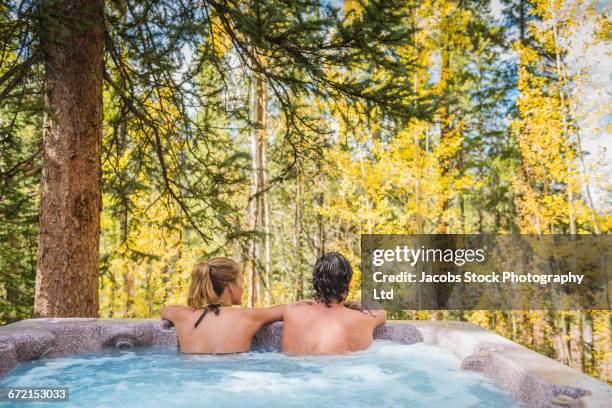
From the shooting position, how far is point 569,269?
31.5 ft

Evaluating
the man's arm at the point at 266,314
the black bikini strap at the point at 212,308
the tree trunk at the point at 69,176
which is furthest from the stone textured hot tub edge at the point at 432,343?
the black bikini strap at the point at 212,308

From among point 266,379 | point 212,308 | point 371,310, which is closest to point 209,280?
point 212,308

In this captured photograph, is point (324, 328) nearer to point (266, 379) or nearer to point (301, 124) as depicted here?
point (266, 379)

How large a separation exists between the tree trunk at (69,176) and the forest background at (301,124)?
3 cm

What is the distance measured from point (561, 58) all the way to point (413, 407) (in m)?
8.65

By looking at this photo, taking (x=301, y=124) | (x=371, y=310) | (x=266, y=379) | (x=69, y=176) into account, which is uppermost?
(x=301, y=124)

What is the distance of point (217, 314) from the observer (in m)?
3.31

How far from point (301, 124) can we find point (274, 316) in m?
2.11

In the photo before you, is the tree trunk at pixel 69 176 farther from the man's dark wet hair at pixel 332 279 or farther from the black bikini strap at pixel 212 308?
the man's dark wet hair at pixel 332 279

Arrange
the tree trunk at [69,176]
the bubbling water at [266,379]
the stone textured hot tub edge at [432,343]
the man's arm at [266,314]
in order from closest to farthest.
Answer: the stone textured hot tub edge at [432,343]
the bubbling water at [266,379]
the man's arm at [266,314]
the tree trunk at [69,176]

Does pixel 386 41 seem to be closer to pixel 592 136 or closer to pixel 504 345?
pixel 504 345

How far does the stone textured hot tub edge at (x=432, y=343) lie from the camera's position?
80.9 inches

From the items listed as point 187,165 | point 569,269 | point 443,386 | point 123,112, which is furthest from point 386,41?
point 569,269

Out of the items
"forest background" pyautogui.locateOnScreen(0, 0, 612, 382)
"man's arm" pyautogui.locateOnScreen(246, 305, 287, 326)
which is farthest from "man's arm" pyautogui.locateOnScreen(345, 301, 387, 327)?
"forest background" pyautogui.locateOnScreen(0, 0, 612, 382)
